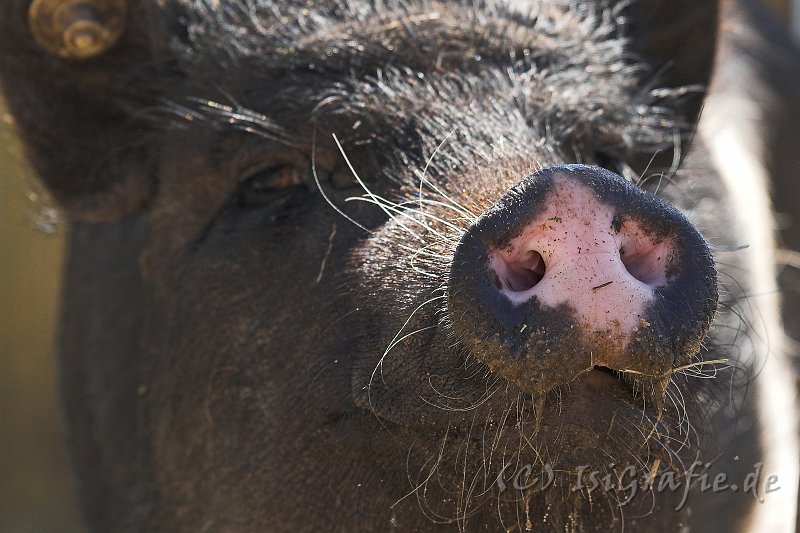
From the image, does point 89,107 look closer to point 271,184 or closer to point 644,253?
point 271,184

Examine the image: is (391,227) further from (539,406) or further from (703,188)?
(703,188)

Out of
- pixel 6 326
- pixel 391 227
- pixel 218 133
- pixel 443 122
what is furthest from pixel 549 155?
pixel 6 326

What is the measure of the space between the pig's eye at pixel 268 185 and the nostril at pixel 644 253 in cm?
118

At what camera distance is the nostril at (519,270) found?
2.13 meters

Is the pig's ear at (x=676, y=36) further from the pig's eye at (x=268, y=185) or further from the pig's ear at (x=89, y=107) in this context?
the pig's ear at (x=89, y=107)

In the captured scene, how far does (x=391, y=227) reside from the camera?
2.67 meters

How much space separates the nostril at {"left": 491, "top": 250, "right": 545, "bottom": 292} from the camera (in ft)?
6.98

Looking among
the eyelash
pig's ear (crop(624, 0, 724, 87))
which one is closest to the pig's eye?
the eyelash

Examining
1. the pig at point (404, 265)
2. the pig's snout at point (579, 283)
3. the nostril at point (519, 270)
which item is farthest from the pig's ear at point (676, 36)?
the nostril at point (519, 270)

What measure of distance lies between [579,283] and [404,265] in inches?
22.5

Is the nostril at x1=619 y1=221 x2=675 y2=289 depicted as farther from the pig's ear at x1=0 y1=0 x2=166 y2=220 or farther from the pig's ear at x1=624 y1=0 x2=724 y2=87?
the pig's ear at x1=0 y1=0 x2=166 y2=220

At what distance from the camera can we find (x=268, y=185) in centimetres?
315

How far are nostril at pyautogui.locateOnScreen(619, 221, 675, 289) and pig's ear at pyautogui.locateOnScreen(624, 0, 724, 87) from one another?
1.67 m

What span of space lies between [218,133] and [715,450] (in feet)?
5.77
